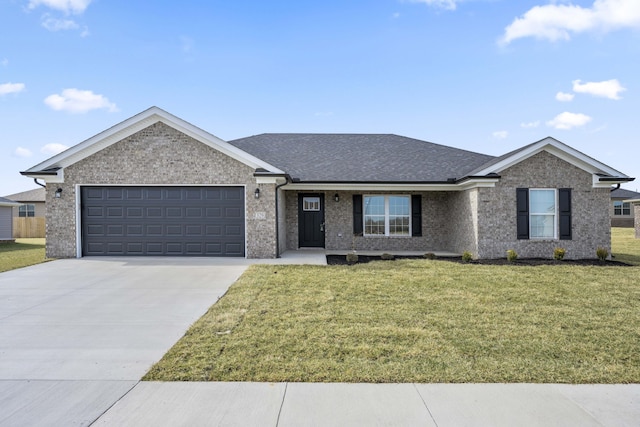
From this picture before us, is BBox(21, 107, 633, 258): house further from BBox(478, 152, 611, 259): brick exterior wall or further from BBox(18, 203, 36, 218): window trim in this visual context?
BBox(18, 203, 36, 218): window trim

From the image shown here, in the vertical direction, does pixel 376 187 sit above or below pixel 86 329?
above

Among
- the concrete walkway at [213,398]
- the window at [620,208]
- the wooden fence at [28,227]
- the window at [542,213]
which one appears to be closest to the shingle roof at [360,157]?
the window at [542,213]

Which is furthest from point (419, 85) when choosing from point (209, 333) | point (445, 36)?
point (209, 333)

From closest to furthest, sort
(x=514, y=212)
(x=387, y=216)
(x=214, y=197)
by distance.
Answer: (x=514, y=212) < (x=214, y=197) < (x=387, y=216)

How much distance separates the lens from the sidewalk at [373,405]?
3.06 metres

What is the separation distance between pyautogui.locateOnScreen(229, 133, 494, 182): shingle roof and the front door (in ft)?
4.60

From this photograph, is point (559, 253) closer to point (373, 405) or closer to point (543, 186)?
point (543, 186)

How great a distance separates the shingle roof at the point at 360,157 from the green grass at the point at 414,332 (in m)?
6.22

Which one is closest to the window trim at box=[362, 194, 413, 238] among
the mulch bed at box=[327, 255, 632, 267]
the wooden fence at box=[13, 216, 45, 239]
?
the mulch bed at box=[327, 255, 632, 267]

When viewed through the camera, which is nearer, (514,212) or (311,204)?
(514,212)

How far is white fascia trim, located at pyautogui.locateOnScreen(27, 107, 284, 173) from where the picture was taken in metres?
12.4

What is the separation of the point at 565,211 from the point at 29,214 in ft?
122

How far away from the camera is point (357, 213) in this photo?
15461 mm

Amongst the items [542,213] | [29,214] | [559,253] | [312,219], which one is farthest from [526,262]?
Result: [29,214]
